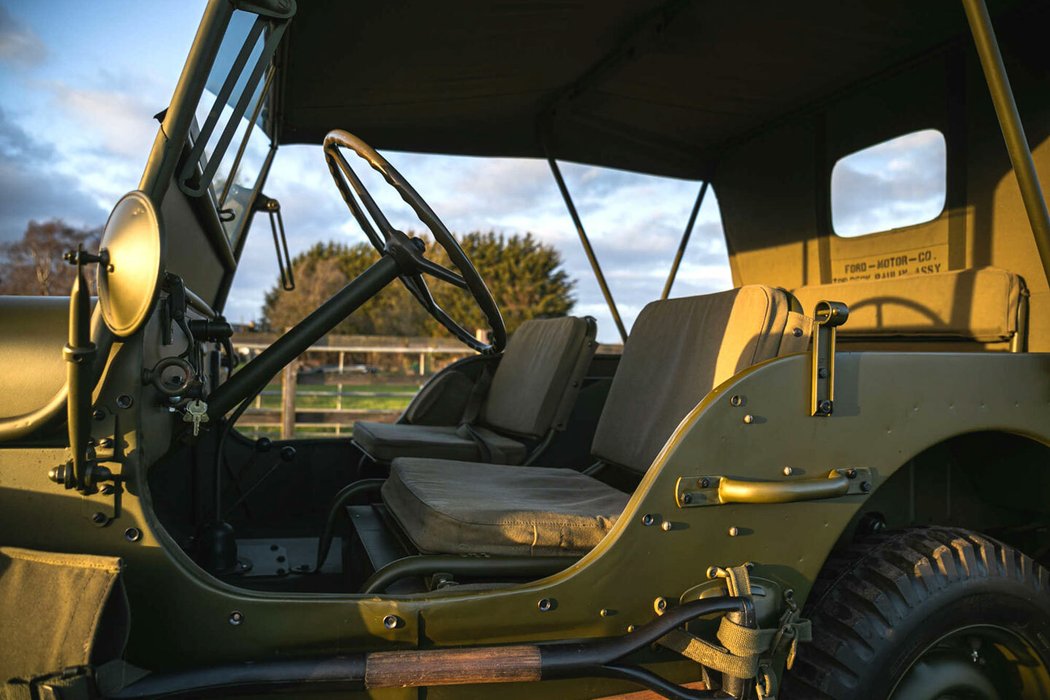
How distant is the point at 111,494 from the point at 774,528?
1.29 meters

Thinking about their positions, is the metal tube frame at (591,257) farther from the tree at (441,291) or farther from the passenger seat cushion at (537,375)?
the tree at (441,291)

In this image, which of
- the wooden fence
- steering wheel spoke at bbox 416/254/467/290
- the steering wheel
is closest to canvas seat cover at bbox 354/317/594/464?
the steering wheel

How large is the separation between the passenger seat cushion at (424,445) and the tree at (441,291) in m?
13.7

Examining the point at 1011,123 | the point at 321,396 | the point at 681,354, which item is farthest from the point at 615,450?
the point at 321,396

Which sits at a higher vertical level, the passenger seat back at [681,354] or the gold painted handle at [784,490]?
the passenger seat back at [681,354]

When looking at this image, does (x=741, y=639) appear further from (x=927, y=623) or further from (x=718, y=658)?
(x=927, y=623)

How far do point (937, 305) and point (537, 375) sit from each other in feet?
5.22

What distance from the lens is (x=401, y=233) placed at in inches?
79.7

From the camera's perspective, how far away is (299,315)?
17.9m

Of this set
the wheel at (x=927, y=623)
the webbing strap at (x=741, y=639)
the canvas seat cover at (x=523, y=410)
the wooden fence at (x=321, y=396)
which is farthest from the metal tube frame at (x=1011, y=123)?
the wooden fence at (x=321, y=396)

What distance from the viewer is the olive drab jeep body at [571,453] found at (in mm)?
1373

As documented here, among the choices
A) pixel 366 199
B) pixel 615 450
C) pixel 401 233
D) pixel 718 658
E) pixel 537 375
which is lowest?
pixel 718 658

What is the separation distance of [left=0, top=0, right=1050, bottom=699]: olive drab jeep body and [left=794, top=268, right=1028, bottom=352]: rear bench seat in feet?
0.04

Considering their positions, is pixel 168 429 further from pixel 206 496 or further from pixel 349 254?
pixel 349 254
